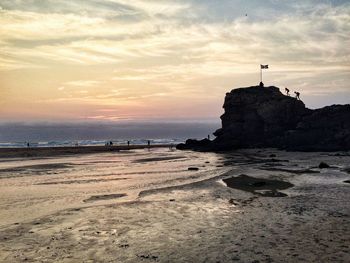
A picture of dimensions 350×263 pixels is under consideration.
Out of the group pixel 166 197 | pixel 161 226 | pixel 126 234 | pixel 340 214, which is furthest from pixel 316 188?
pixel 126 234

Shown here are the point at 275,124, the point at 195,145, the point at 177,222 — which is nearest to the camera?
the point at 177,222

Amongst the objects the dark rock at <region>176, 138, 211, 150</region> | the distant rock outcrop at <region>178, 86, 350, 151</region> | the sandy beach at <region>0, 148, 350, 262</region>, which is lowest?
the sandy beach at <region>0, 148, 350, 262</region>

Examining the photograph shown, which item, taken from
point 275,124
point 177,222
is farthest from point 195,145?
point 177,222

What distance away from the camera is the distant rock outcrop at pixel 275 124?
241ft

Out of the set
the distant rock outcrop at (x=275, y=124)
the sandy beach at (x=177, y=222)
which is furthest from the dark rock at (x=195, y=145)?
the sandy beach at (x=177, y=222)

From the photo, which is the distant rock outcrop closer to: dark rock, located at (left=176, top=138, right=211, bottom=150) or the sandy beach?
dark rock, located at (left=176, top=138, right=211, bottom=150)

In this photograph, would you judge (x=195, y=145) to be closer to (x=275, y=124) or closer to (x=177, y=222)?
(x=275, y=124)

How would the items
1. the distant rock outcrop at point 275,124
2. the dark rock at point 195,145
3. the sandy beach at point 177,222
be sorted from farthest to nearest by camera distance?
the dark rock at point 195,145, the distant rock outcrop at point 275,124, the sandy beach at point 177,222

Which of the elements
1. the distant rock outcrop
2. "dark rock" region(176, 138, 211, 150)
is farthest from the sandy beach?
"dark rock" region(176, 138, 211, 150)

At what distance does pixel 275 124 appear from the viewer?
86688mm

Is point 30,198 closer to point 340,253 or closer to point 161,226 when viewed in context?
point 161,226

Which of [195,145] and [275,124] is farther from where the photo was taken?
[195,145]

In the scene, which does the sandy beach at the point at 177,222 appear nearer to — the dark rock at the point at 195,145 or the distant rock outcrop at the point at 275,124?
the distant rock outcrop at the point at 275,124

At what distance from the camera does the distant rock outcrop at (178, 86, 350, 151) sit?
7350 centimetres
